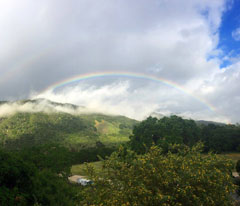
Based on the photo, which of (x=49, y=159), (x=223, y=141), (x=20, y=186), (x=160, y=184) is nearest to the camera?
(x=160, y=184)

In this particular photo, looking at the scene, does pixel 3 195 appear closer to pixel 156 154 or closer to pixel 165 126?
pixel 156 154

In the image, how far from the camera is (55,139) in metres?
168

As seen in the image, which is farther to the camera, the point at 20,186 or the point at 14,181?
the point at 20,186

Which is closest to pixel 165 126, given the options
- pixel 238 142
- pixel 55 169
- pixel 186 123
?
pixel 186 123

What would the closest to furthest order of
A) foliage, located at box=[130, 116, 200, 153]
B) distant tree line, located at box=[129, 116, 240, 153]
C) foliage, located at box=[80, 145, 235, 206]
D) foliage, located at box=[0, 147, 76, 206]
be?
foliage, located at box=[80, 145, 235, 206]
foliage, located at box=[0, 147, 76, 206]
foliage, located at box=[130, 116, 200, 153]
distant tree line, located at box=[129, 116, 240, 153]

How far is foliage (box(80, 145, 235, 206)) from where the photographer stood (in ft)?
35.0

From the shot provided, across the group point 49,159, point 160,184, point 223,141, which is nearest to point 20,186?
point 160,184

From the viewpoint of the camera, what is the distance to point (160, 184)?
11.9 meters

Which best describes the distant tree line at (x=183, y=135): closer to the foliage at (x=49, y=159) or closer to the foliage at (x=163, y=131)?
the foliage at (x=163, y=131)

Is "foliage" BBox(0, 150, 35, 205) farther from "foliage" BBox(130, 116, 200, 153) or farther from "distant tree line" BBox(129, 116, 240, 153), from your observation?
"distant tree line" BBox(129, 116, 240, 153)

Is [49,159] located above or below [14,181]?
above

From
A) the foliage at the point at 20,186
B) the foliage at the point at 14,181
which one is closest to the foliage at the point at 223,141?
the foliage at the point at 20,186

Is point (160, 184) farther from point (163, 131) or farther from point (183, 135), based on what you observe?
point (183, 135)

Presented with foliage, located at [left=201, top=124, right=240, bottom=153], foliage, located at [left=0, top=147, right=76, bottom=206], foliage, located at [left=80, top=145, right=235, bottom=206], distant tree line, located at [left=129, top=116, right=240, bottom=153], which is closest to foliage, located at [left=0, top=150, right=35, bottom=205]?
foliage, located at [left=0, top=147, right=76, bottom=206]
